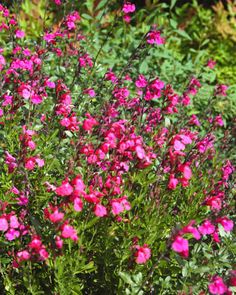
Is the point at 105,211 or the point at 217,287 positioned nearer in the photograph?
the point at 217,287

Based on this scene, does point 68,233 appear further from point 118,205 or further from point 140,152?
point 140,152

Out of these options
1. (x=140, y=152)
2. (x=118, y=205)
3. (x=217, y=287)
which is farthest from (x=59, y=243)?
(x=217, y=287)

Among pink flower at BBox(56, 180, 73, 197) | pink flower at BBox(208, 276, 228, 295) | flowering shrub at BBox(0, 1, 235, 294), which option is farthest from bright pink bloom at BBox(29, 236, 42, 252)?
pink flower at BBox(208, 276, 228, 295)

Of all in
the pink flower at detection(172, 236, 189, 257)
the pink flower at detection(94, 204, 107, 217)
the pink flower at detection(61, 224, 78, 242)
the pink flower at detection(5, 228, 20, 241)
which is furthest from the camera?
the pink flower at detection(5, 228, 20, 241)

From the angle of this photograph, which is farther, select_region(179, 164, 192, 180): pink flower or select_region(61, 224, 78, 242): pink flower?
select_region(179, 164, 192, 180): pink flower

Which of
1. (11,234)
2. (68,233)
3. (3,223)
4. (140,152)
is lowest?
(11,234)

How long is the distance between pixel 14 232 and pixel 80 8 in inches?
191

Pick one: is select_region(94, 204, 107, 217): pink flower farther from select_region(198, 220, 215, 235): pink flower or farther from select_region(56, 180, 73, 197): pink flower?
→ select_region(198, 220, 215, 235): pink flower

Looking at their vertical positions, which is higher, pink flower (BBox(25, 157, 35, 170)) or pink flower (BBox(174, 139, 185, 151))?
pink flower (BBox(174, 139, 185, 151))

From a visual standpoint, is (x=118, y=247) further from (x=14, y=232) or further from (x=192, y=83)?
(x=192, y=83)

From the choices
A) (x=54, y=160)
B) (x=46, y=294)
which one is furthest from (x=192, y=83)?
(x=46, y=294)

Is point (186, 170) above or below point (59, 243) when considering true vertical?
above

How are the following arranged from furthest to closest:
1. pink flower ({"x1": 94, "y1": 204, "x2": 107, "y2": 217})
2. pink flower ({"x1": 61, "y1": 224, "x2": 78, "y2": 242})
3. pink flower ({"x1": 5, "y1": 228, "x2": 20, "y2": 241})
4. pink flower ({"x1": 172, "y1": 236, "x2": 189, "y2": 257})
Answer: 1. pink flower ({"x1": 5, "y1": 228, "x2": 20, "y2": 241})
2. pink flower ({"x1": 94, "y1": 204, "x2": 107, "y2": 217})
3. pink flower ({"x1": 61, "y1": 224, "x2": 78, "y2": 242})
4. pink flower ({"x1": 172, "y1": 236, "x2": 189, "y2": 257})

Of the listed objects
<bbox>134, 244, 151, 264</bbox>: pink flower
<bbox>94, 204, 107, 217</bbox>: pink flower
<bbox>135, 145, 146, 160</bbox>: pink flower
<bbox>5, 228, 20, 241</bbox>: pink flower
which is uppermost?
<bbox>135, 145, 146, 160</bbox>: pink flower
